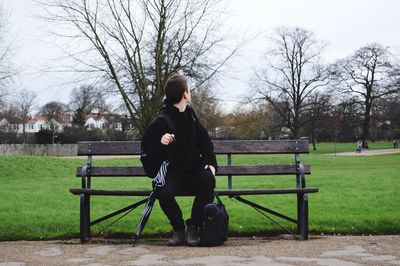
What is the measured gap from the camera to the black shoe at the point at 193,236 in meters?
5.09

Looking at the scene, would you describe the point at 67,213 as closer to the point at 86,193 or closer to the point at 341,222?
the point at 86,193

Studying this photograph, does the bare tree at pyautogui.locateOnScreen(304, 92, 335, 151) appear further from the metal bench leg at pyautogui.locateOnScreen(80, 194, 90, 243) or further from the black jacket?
the metal bench leg at pyautogui.locateOnScreen(80, 194, 90, 243)

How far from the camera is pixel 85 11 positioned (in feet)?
59.9

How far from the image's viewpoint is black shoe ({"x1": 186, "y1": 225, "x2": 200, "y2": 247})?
5.09 m

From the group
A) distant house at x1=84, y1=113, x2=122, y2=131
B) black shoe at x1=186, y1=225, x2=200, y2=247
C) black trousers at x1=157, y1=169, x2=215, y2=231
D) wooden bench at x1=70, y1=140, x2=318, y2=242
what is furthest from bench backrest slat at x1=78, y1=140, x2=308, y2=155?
distant house at x1=84, y1=113, x2=122, y2=131

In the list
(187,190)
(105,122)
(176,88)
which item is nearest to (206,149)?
(187,190)

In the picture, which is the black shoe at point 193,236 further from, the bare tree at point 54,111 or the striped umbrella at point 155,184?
the bare tree at point 54,111

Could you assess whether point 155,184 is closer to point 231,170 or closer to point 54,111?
point 231,170

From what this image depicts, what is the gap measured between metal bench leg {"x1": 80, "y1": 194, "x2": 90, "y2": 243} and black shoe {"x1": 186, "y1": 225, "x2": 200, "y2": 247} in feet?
3.77

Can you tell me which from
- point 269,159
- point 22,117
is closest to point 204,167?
point 269,159

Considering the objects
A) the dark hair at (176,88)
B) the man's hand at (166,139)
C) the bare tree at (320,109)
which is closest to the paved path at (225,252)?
the man's hand at (166,139)

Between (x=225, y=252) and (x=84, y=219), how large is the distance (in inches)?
64.8

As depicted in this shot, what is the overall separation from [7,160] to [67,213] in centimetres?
1709

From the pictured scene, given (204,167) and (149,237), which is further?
(149,237)
